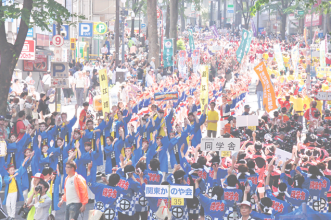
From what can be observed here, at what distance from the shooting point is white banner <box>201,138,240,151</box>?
9844 mm

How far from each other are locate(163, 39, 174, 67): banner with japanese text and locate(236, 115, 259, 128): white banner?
19.0m

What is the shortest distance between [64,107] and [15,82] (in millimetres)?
4198

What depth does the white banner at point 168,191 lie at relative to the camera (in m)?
8.24

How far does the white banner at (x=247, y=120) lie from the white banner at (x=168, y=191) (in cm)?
497

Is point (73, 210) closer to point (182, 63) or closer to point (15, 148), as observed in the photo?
point (15, 148)

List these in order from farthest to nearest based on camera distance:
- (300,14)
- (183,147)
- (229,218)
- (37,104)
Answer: (300,14)
(37,104)
(183,147)
(229,218)

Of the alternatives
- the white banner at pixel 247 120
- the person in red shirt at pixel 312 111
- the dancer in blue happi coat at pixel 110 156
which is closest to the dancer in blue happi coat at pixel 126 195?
the dancer in blue happi coat at pixel 110 156

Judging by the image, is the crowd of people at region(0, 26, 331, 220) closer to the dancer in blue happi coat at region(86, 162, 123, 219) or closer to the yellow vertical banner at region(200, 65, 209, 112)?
the dancer in blue happi coat at region(86, 162, 123, 219)

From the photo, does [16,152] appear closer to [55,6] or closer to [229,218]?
[55,6]

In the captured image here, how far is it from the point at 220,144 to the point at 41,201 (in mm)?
3270

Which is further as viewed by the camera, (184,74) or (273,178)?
(184,74)

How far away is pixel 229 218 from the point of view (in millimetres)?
8203

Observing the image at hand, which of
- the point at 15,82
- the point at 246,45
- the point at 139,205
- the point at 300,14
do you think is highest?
the point at 300,14

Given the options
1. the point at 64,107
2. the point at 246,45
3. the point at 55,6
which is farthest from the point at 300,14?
the point at 55,6
